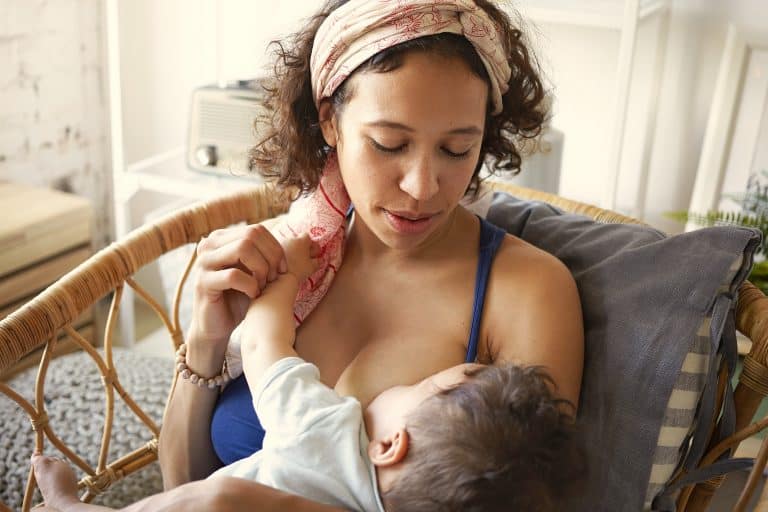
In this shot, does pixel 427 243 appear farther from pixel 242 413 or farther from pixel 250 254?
pixel 242 413

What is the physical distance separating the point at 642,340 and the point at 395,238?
14.4 inches

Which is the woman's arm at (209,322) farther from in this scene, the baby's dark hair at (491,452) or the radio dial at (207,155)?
the radio dial at (207,155)

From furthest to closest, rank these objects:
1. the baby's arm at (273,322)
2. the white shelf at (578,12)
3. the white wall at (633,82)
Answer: the white wall at (633,82), the white shelf at (578,12), the baby's arm at (273,322)

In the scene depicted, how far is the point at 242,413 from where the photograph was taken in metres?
1.36

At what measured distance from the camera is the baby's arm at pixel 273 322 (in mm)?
1170

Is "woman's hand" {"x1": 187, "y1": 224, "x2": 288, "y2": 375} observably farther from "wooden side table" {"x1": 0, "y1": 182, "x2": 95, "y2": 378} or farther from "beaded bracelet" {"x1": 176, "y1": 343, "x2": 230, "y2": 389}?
"wooden side table" {"x1": 0, "y1": 182, "x2": 95, "y2": 378}

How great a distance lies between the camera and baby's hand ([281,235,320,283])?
1342 mm

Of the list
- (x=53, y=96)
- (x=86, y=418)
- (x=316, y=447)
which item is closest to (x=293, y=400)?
(x=316, y=447)

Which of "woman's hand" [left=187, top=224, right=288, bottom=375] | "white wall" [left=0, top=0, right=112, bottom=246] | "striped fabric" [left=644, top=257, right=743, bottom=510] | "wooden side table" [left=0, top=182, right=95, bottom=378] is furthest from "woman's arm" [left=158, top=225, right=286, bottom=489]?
"white wall" [left=0, top=0, right=112, bottom=246]

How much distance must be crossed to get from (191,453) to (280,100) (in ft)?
1.87

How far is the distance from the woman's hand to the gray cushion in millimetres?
469

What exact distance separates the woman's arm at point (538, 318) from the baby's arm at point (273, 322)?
275mm

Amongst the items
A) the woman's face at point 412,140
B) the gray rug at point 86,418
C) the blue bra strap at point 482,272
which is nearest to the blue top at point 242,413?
the blue bra strap at point 482,272

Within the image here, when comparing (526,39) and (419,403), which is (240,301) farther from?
(526,39)
